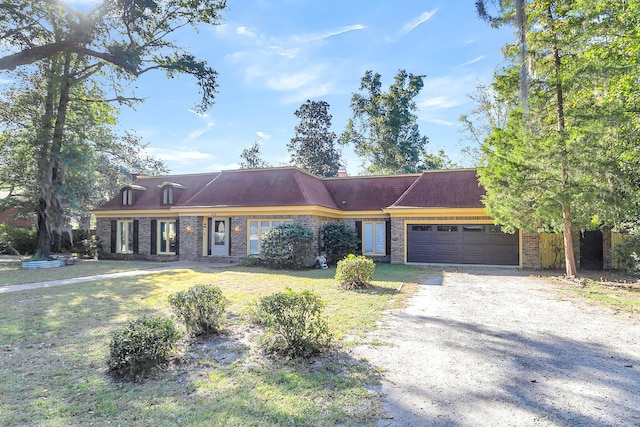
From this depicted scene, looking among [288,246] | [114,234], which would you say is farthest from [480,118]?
[114,234]

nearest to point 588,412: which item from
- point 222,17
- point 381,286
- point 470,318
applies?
point 470,318

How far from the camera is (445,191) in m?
18.4

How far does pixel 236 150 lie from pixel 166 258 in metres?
26.5

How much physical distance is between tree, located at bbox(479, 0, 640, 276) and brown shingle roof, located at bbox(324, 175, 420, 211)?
289 inches

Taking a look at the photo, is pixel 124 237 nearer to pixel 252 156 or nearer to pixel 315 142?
pixel 315 142

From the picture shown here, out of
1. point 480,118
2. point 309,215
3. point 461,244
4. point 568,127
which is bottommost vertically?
point 461,244

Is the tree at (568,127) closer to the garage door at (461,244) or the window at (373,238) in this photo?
the garage door at (461,244)

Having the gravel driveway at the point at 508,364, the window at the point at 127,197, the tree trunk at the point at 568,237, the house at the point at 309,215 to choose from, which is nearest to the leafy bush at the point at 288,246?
the house at the point at 309,215

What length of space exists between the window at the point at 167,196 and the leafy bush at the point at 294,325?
17449 mm

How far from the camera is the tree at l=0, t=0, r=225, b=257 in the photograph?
44.2ft

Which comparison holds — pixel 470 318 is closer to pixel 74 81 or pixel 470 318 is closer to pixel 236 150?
pixel 74 81

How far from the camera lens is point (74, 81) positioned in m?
17.9

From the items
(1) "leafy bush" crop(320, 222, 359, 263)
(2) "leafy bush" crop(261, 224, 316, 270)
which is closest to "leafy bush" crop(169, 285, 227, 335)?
(2) "leafy bush" crop(261, 224, 316, 270)

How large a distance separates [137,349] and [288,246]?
37.3 ft
